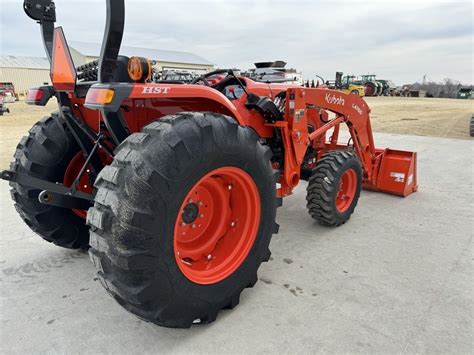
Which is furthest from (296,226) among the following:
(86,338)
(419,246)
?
(86,338)

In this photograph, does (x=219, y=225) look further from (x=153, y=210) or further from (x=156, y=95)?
(x=156, y=95)

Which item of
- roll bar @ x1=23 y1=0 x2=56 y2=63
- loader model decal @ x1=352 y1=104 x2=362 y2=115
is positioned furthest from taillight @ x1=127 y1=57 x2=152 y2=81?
loader model decal @ x1=352 y1=104 x2=362 y2=115

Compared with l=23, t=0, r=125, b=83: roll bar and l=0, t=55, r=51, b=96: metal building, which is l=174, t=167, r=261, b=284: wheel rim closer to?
l=23, t=0, r=125, b=83: roll bar

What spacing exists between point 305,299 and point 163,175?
140 cm

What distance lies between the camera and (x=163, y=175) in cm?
176

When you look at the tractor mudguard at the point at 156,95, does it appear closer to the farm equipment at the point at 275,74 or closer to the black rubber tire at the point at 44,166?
the black rubber tire at the point at 44,166

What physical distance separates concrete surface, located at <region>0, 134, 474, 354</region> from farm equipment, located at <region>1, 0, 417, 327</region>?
0.70 ft

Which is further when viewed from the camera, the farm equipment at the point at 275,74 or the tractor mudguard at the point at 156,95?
the farm equipment at the point at 275,74

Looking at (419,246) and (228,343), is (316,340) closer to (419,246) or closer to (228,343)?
(228,343)

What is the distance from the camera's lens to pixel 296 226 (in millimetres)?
3799

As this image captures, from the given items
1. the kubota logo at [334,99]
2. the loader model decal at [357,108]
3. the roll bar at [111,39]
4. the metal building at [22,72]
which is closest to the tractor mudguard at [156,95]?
the roll bar at [111,39]

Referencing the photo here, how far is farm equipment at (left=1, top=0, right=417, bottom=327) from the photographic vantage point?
5.75 feet

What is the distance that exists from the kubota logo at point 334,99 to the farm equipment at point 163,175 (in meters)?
0.03

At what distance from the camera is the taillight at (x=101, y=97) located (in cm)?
176
